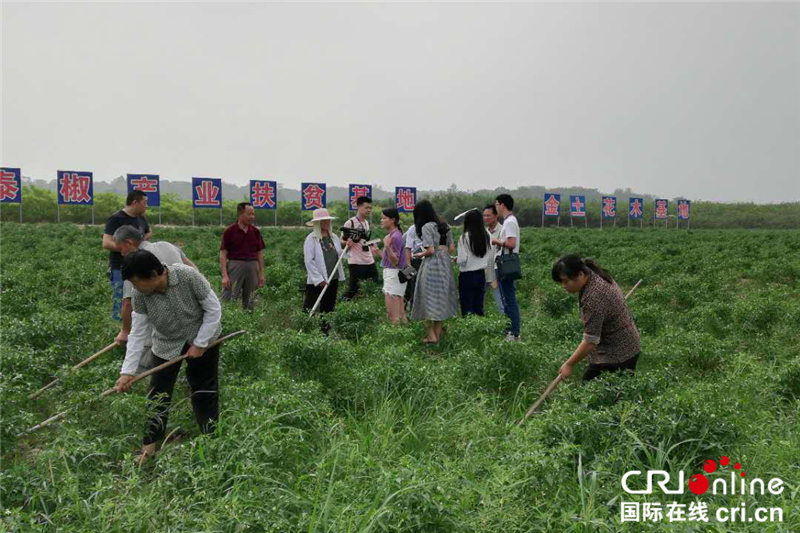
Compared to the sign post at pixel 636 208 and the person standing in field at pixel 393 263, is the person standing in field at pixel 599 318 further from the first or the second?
the sign post at pixel 636 208

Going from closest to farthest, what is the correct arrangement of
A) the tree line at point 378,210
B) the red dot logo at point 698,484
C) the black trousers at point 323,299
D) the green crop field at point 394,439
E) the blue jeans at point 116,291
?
the green crop field at point 394,439, the red dot logo at point 698,484, the blue jeans at point 116,291, the black trousers at point 323,299, the tree line at point 378,210

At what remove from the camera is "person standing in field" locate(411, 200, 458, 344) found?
275 inches

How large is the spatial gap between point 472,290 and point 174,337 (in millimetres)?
4090

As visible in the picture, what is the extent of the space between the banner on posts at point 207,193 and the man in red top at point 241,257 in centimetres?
2929

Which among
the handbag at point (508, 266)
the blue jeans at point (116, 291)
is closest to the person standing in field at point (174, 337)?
the blue jeans at point (116, 291)

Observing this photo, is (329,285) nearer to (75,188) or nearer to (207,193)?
(207,193)

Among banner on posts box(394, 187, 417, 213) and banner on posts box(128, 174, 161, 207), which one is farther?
banner on posts box(394, 187, 417, 213)

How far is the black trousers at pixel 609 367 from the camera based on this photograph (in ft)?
14.9

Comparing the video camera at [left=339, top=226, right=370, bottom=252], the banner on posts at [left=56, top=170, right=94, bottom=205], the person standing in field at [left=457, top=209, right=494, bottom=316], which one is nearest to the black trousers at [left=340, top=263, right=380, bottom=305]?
the video camera at [left=339, top=226, right=370, bottom=252]

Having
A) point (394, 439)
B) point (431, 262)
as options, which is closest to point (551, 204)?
point (431, 262)

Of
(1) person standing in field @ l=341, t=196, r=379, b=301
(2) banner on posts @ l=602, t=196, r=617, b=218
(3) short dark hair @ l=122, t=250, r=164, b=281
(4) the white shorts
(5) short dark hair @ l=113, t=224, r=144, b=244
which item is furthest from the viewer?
(2) banner on posts @ l=602, t=196, r=617, b=218

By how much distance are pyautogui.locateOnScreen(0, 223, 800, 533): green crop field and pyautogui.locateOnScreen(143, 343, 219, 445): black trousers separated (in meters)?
0.16

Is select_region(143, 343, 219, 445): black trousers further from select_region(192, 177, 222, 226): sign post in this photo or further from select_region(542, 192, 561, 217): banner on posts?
select_region(542, 192, 561, 217): banner on posts

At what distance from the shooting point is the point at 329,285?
7820 mm
